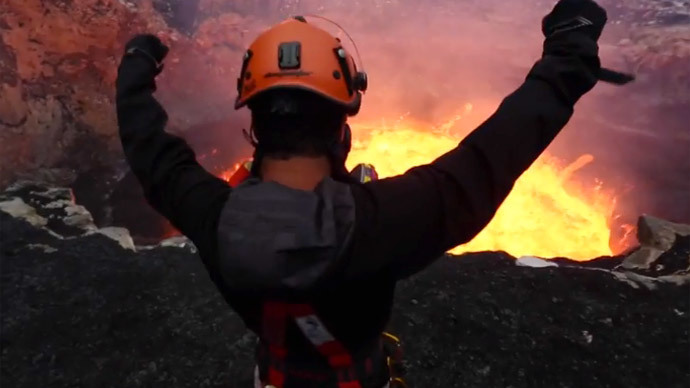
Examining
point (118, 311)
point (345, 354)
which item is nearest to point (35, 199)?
point (118, 311)

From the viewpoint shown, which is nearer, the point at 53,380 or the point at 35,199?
the point at 53,380

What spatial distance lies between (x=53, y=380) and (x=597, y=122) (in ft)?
24.1

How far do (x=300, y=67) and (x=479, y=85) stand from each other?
776 cm

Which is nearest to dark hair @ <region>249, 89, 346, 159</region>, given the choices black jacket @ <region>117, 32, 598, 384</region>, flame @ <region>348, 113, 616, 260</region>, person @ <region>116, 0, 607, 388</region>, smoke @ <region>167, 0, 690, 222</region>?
person @ <region>116, 0, 607, 388</region>

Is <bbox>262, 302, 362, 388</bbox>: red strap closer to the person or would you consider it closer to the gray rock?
the person

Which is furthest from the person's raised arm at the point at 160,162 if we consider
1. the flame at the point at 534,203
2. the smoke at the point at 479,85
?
the smoke at the point at 479,85

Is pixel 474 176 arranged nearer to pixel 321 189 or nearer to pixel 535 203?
pixel 321 189

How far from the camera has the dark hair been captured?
65.0 inches

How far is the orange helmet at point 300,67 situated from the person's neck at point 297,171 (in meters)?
0.20

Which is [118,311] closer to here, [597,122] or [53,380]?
[53,380]

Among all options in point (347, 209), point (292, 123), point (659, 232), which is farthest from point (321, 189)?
point (659, 232)

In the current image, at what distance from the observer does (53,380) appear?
12.9ft

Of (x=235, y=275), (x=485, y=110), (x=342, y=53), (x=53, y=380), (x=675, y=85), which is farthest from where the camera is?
(x=485, y=110)

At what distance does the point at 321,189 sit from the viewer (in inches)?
59.7
